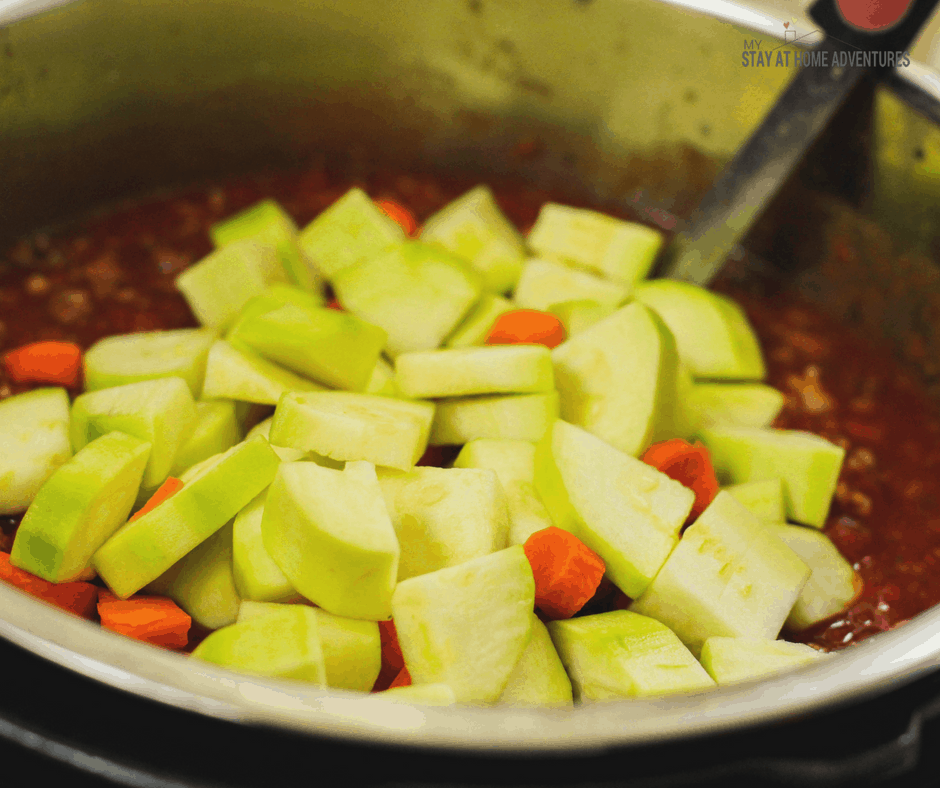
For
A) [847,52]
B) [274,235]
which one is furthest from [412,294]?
[847,52]

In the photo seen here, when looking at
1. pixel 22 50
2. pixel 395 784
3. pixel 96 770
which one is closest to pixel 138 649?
pixel 96 770

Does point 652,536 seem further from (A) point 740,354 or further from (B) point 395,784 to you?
(A) point 740,354

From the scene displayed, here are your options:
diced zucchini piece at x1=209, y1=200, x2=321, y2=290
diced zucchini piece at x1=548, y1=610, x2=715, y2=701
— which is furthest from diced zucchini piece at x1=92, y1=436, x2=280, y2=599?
diced zucchini piece at x1=209, y1=200, x2=321, y2=290

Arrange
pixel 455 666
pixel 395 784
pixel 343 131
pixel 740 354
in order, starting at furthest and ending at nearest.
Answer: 1. pixel 343 131
2. pixel 740 354
3. pixel 455 666
4. pixel 395 784

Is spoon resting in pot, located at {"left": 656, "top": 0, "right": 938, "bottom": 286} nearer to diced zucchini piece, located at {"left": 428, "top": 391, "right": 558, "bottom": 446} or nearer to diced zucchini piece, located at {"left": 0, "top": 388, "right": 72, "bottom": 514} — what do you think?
diced zucchini piece, located at {"left": 428, "top": 391, "right": 558, "bottom": 446}

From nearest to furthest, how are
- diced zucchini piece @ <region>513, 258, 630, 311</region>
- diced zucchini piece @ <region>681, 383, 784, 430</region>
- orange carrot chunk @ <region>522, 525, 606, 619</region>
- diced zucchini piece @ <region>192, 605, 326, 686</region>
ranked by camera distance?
1. diced zucchini piece @ <region>192, 605, 326, 686</region>
2. orange carrot chunk @ <region>522, 525, 606, 619</region>
3. diced zucchini piece @ <region>681, 383, 784, 430</region>
4. diced zucchini piece @ <region>513, 258, 630, 311</region>

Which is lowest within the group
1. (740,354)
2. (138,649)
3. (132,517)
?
(132,517)
